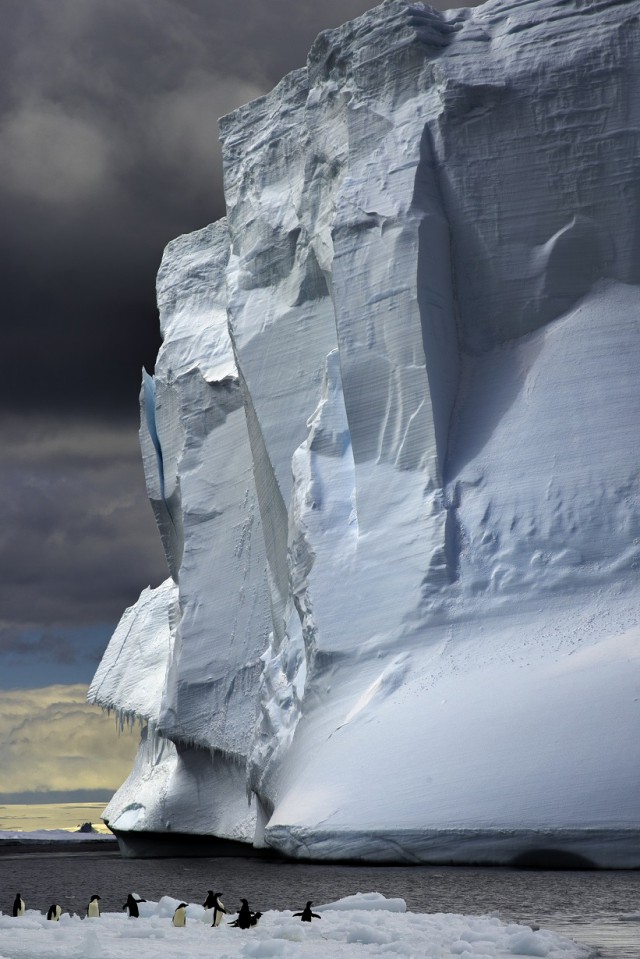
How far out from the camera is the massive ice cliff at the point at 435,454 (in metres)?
13.3

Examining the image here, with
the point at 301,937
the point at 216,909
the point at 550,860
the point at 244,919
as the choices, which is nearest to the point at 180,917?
the point at 216,909

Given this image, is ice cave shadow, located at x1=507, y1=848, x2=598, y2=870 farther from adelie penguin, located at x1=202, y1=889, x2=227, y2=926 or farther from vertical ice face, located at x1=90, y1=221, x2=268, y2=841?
vertical ice face, located at x1=90, y1=221, x2=268, y2=841

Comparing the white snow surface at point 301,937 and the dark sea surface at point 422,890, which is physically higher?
the dark sea surface at point 422,890

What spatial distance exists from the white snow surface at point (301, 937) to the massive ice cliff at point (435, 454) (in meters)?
4.08

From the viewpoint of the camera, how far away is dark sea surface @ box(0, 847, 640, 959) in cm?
862

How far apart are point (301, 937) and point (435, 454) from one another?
9880mm

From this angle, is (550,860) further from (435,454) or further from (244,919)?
(435,454)

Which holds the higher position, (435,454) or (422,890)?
(435,454)

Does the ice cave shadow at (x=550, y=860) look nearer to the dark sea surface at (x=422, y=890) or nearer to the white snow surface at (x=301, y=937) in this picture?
the dark sea surface at (x=422, y=890)

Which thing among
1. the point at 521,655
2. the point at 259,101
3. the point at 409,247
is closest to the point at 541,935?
the point at 521,655

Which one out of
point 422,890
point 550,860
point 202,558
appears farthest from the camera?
point 202,558

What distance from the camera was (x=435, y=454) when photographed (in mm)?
17031

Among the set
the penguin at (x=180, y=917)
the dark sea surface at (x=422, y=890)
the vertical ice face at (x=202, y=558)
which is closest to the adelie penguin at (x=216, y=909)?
the penguin at (x=180, y=917)

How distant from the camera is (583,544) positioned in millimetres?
15742
